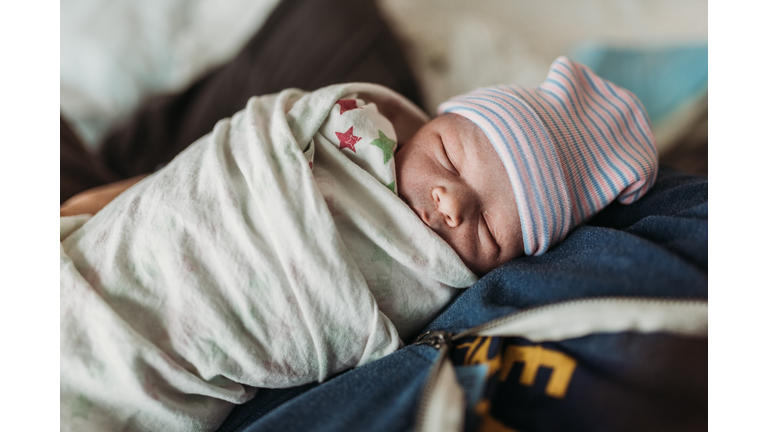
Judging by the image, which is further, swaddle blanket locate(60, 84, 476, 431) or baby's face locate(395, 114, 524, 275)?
baby's face locate(395, 114, 524, 275)

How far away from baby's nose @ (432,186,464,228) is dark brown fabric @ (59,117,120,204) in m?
0.81

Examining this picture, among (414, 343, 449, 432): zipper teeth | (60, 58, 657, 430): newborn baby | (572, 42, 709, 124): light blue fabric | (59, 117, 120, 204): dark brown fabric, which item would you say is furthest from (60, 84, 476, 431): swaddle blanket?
(572, 42, 709, 124): light blue fabric

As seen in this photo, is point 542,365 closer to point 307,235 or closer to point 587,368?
point 587,368

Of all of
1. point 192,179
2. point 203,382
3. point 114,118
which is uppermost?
point 114,118

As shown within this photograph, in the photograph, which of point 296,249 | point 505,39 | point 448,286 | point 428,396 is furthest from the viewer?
point 505,39

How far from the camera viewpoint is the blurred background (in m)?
1.15

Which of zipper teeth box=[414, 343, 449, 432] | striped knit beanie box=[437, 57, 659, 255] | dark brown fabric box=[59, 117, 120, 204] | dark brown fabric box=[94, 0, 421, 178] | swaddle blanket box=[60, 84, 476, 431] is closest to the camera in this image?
zipper teeth box=[414, 343, 449, 432]

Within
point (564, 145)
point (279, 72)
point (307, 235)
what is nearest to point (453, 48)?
point (279, 72)

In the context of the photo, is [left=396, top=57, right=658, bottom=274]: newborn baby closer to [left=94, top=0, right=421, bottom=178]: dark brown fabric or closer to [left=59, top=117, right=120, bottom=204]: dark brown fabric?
[left=94, top=0, right=421, bottom=178]: dark brown fabric

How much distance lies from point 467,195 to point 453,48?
700 millimetres

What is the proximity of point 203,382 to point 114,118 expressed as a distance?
1.06 metres

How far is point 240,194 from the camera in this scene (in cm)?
62

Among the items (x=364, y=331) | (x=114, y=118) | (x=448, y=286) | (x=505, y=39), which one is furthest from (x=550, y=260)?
(x=114, y=118)
